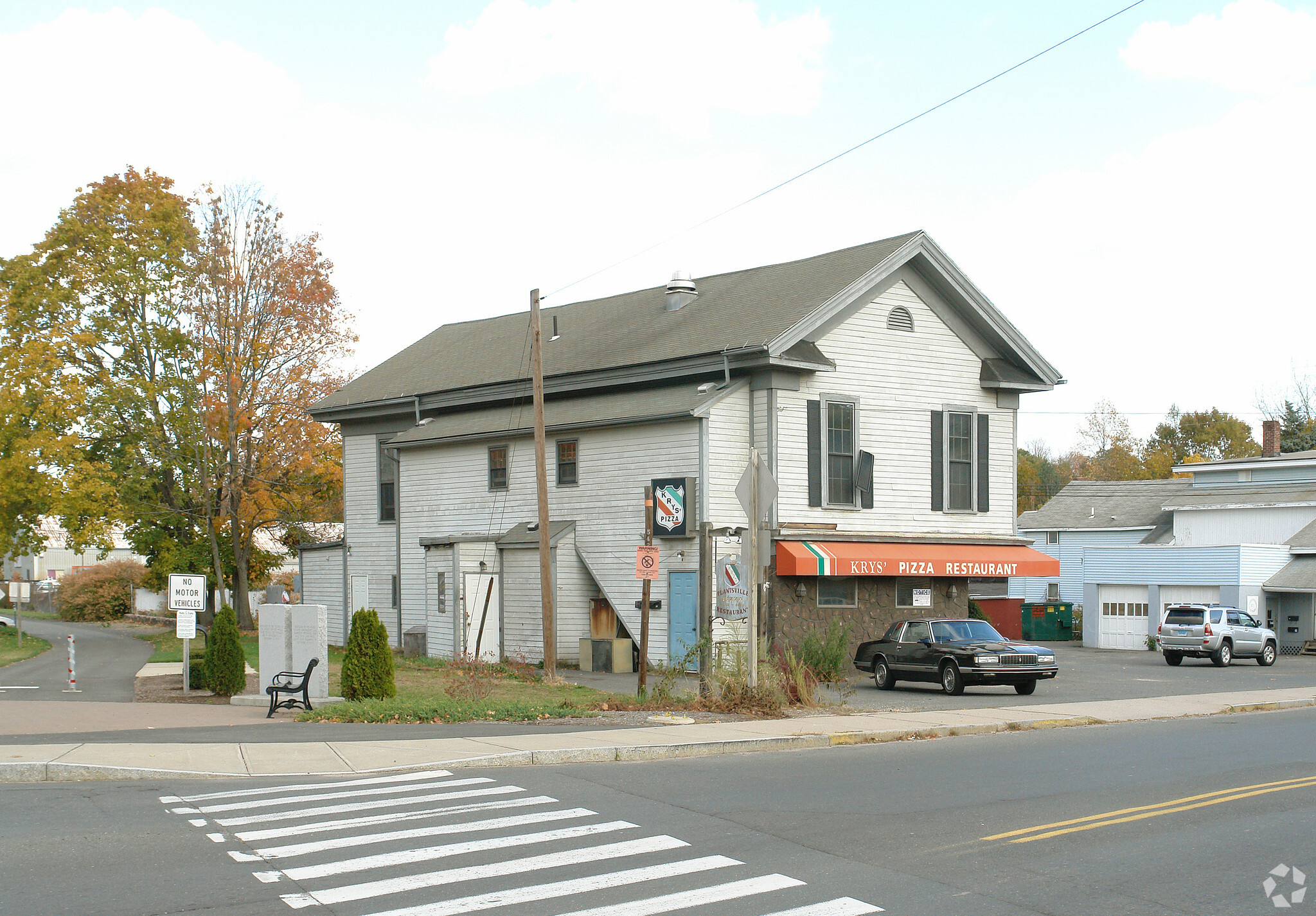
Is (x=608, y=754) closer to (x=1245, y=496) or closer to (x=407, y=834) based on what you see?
(x=407, y=834)

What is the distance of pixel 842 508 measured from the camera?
2895 centimetres

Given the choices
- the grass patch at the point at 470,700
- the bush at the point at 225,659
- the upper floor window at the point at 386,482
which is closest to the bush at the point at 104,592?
the upper floor window at the point at 386,482

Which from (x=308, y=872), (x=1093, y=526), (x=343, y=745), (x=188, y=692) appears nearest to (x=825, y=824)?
(x=308, y=872)

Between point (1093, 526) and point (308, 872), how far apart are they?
54358 millimetres

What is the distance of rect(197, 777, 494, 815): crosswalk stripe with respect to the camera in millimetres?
10766

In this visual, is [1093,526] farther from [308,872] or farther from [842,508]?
[308,872]

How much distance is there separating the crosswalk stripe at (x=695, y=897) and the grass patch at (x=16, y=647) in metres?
29.6

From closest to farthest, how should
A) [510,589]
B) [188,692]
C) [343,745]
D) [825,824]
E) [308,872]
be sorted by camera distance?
1. [308,872]
2. [825,824]
3. [343,745]
4. [188,692]
5. [510,589]

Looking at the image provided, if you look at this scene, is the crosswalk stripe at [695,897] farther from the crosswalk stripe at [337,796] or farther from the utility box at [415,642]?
the utility box at [415,642]

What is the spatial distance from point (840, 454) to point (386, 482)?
48.9 ft

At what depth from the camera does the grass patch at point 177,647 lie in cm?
3269

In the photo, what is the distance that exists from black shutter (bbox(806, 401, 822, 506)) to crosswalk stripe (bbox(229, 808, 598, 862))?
18.4 metres

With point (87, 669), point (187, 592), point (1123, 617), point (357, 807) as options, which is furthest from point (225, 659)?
point (1123, 617)

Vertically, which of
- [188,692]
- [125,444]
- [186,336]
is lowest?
[188,692]
